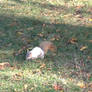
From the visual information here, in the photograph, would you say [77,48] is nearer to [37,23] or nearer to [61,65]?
[61,65]

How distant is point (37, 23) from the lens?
816 cm

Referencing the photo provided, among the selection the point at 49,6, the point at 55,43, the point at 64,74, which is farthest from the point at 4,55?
the point at 49,6

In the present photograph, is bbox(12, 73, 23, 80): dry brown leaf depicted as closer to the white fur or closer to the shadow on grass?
the white fur

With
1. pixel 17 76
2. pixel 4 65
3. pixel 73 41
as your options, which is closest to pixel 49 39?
pixel 73 41

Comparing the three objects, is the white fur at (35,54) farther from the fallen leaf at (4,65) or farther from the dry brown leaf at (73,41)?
the dry brown leaf at (73,41)

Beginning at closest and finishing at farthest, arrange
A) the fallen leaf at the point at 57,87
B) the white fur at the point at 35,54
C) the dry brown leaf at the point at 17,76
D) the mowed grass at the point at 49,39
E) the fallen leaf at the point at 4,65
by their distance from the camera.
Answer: the fallen leaf at the point at 57,87, the mowed grass at the point at 49,39, the dry brown leaf at the point at 17,76, the fallen leaf at the point at 4,65, the white fur at the point at 35,54

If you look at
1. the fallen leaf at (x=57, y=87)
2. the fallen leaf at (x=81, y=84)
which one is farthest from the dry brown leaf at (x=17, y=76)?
the fallen leaf at (x=81, y=84)

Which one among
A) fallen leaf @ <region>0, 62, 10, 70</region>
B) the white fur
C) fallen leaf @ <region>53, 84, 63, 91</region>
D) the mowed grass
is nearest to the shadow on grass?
the mowed grass

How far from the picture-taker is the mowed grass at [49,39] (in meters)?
4.66

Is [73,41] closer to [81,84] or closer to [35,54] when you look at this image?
[35,54]

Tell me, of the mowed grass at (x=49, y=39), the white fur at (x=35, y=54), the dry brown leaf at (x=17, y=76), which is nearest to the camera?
the mowed grass at (x=49, y=39)

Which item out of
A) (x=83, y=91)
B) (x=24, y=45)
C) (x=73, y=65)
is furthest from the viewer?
(x=24, y=45)

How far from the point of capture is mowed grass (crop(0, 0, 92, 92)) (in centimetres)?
466

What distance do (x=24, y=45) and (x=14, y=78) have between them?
5.84 ft
